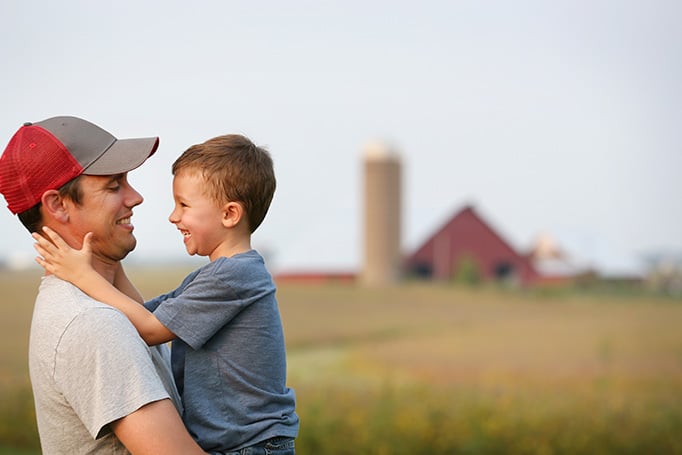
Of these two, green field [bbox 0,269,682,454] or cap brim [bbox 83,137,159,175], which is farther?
green field [bbox 0,269,682,454]

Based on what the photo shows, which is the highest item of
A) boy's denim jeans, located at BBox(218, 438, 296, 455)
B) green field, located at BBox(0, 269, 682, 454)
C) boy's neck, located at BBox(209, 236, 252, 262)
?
boy's neck, located at BBox(209, 236, 252, 262)

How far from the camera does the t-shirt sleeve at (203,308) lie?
7.36ft

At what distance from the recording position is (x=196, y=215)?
7.84 feet

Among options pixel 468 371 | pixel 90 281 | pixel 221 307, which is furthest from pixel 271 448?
pixel 468 371

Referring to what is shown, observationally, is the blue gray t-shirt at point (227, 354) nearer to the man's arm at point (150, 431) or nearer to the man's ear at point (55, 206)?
the man's arm at point (150, 431)

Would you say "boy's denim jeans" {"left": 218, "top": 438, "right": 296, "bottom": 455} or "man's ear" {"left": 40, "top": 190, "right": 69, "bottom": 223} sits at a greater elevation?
"man's ear" {"left": 40, "top": 190, "right": 69, "bottom": 223}

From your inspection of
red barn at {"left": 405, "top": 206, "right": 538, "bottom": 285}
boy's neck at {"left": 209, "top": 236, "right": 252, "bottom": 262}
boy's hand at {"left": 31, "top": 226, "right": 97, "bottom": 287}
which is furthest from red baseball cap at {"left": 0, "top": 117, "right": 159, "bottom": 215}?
red barn at {"left": 405, "top": 206, "right": 538, "bottom": 285}

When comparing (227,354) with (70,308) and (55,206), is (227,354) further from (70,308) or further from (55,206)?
(55,206)

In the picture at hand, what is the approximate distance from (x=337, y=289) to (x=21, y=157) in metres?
20.6

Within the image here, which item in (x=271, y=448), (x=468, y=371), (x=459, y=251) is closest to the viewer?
(x=271, y=448)

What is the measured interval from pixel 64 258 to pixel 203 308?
387mm

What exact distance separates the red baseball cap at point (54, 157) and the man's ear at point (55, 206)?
0.02 meters

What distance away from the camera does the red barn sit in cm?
2572

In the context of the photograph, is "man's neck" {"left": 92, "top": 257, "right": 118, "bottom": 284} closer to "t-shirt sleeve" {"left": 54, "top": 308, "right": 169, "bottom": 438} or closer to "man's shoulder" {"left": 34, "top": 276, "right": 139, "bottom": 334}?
"man's shoulder" {"left": 34, "top": 276, "right": 139, "bottom": 334}
